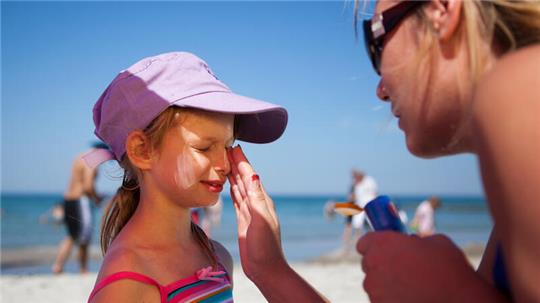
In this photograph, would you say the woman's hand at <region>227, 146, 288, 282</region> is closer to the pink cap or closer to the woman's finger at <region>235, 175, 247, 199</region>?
the woman's finger at <region>235, 175, 247, 199</region>

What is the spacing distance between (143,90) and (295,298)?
965 millimetres

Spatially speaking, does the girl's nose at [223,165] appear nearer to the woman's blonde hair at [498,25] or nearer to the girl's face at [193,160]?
the girl's face at [193,160]

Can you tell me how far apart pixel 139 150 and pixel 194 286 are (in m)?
0.57

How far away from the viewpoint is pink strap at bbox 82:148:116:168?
2.22 metres

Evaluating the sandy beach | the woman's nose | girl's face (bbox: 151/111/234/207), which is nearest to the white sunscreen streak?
girl's face (bbox: 151/111/234/207)

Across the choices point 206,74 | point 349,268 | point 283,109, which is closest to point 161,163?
point 206,74

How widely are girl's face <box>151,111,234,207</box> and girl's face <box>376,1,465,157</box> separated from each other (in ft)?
2.87

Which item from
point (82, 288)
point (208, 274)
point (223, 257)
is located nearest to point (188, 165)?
point (208, 274)

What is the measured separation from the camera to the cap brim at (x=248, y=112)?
2008mm

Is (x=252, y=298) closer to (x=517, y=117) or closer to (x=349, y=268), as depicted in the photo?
(x=349, y=268)

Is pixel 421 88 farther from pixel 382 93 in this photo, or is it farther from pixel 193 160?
pixel 193 160

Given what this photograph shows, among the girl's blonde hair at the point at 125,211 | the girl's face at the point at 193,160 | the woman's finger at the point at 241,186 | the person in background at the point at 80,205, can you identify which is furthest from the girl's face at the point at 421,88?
the person in background at the point at 80,205

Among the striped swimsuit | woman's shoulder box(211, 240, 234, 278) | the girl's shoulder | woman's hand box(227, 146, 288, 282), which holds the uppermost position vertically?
woman's hand box(227, 146, 288, 282)

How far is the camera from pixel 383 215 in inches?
46.5
